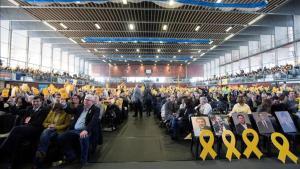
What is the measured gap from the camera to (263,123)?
4.41 meters

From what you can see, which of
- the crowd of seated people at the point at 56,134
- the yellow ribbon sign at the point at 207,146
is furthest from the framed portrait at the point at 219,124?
the crowd of seated people at the point at 56,134

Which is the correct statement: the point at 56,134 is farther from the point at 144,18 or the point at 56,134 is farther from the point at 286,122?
the point at 144,18

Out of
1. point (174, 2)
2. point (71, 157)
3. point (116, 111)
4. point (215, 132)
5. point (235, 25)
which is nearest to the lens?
point (71, 157)

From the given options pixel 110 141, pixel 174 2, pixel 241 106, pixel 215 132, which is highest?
pixel 174 2

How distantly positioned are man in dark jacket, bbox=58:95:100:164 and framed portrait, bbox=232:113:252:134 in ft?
9.67

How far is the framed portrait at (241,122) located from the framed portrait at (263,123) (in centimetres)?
20

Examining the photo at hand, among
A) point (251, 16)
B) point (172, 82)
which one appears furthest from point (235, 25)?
point (172, 82)

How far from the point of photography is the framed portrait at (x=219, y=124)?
422cm

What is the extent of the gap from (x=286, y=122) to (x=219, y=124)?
1.56m

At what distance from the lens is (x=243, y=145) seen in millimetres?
4297

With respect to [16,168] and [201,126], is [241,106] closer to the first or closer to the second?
[201,126]

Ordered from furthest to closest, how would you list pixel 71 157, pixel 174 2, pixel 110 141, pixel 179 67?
pixel 179 67
pixel 174 2
pixel 110 141
pixel 71 157

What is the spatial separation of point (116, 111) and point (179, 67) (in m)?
33.3

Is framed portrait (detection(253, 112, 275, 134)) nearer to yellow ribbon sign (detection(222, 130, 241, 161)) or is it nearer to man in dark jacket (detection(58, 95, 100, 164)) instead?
yellow ribbon sign (detection(222, 130, 241, 161))
